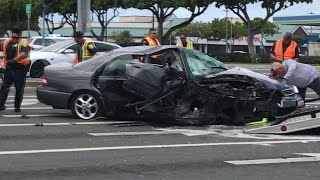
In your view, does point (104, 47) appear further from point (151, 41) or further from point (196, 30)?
point (196, 30)

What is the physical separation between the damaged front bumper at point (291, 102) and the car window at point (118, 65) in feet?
9.17

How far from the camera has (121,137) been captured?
898 centimetres

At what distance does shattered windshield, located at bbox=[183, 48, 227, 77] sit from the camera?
34.0ft

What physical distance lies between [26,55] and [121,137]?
369cm

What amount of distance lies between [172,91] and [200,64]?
968 mm

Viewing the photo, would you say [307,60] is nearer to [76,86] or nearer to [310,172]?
[76,86]

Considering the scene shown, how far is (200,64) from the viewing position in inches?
420

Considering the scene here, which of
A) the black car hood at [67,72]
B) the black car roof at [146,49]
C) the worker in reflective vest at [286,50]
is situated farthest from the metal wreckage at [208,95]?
the worker in reflective vest at [286,50]

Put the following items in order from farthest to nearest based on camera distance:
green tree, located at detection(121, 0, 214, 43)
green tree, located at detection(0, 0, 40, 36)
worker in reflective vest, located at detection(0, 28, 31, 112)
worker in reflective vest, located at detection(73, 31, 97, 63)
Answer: green tree, located at detection(0, 0, 40, 36)
green tree, located at detection(121, 0, 214, 43)
worker in reflective vest, located at detection(73, 31, 97, 63)
worker in reflective vest, located at detection(0, 28, 31, 112)

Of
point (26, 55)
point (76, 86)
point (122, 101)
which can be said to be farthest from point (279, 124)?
point (26, 55)

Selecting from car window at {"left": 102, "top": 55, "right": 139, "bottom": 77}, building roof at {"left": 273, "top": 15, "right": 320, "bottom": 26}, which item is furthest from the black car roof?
building roof at {"left": 273, "top": 15, "right": 320, "bottom": 26}

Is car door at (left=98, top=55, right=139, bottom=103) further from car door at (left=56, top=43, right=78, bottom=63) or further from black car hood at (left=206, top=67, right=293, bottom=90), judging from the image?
car door at (left=56, top=43, right=78, bottom=63)

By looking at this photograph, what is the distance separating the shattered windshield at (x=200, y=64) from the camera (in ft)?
34.0

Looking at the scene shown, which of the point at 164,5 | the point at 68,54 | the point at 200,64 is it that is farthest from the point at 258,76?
the point at 164,5
